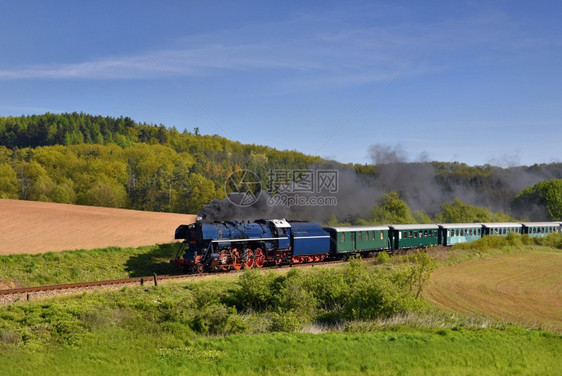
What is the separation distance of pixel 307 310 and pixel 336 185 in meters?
45.8

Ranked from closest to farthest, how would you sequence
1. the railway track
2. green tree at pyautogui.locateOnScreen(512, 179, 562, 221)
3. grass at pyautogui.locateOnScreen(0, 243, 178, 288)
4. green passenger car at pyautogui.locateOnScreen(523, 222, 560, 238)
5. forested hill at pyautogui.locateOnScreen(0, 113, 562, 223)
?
the railway track → grass at pyautogui.locateOnScreen(0, 243, 178, 288) → green passenger car at pyautogui.locateOnScreen(523, 222, 560, 238) → forested hill at pyautogui.locateOnScreen(0, 113, 562, 223) → green tree at pyautogui.locateOnScreen(512, 179, 562, 221)

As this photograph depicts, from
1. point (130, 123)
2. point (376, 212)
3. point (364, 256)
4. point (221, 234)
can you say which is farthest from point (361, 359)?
point (130, 123)

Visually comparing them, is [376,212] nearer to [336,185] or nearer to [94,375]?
[336,185]

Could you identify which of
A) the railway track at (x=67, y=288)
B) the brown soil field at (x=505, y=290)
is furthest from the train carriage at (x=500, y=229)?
the railway track at (x=67, y=288)

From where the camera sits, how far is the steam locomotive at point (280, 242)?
27938 mm

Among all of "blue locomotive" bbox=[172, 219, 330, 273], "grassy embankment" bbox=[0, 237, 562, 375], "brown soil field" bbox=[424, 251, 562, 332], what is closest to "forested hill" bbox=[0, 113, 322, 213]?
"blue locomotive" bbox=[172, 219, 330, 273]

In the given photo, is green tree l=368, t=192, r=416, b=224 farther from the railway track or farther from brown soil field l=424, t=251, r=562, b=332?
the railway track

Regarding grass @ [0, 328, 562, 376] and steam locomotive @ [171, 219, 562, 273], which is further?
steam locomotive @ [171, 219, 562, 273]

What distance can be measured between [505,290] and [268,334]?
17.6 m

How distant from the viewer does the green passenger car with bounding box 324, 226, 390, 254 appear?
35406mm

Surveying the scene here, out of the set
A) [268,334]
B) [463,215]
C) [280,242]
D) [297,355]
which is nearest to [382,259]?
[280,242]

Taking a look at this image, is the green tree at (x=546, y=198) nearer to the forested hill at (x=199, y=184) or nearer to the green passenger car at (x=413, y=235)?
the forested hill at (x=199, y=184)

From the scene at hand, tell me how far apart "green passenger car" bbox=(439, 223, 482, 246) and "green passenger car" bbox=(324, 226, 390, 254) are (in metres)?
7.78

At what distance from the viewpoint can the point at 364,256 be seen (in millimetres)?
38750
